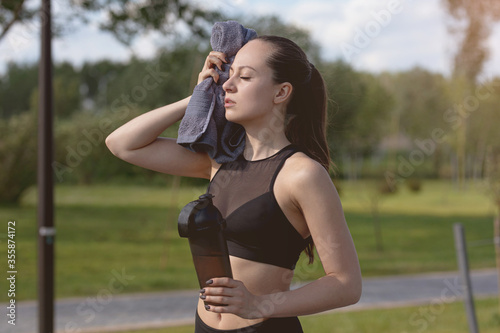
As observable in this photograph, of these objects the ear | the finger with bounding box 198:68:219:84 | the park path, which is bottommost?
the park path

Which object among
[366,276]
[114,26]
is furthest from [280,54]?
[366,276]

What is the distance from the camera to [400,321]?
7.90 meters

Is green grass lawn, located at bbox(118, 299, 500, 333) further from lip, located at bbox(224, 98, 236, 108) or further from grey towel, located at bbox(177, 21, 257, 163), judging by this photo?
lip, located at bbox(224, 98, 236, 108)

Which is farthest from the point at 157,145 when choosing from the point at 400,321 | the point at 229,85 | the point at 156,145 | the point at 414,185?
the point at 414,185

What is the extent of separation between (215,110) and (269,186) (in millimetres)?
287

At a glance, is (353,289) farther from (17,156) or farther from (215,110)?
(17,156)

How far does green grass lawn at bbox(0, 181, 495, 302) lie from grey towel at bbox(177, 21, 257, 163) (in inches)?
334

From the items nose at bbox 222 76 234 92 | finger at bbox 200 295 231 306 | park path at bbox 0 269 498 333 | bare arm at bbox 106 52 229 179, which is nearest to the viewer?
finger at bbox 200 295 231 306

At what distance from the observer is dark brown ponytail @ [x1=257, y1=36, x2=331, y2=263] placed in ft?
5.79

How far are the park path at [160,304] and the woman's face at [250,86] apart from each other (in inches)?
212

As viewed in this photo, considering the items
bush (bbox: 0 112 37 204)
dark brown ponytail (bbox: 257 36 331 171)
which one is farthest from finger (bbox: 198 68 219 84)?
bush (bbox: 0 112 37 204)

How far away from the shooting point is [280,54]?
1716 mm

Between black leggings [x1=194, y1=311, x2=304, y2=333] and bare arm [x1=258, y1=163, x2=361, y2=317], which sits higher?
bare arm [x1=258, y1=163, x2=361, y2=317]

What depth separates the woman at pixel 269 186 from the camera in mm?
1561
